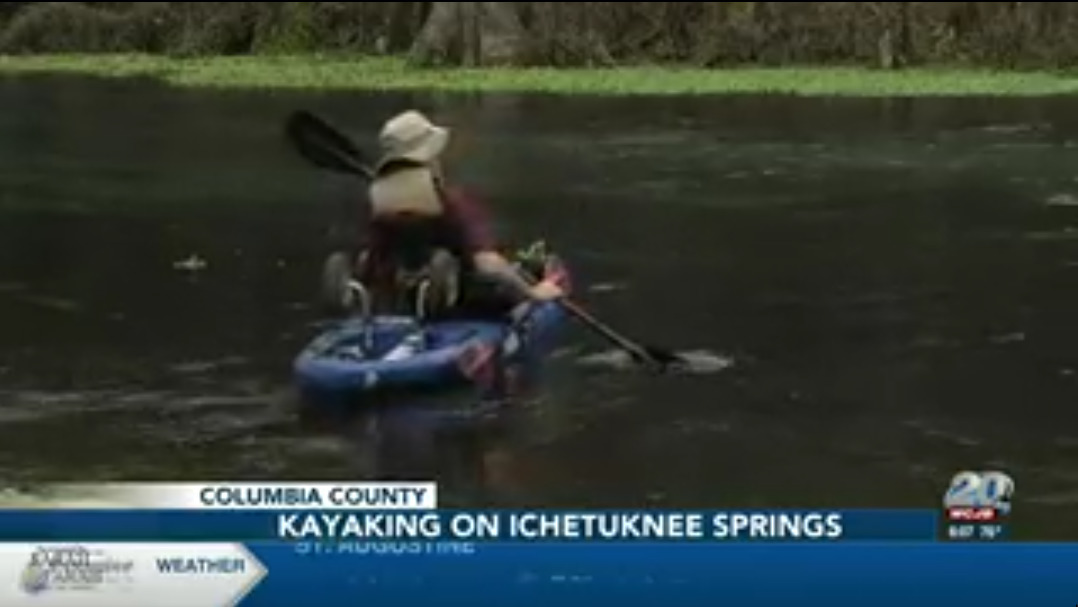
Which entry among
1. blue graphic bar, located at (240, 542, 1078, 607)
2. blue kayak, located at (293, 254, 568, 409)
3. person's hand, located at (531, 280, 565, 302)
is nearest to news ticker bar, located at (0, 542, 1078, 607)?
blue graphic bar, located at (240, 542, 1078, 607)

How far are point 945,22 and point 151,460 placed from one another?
1595 millimetres

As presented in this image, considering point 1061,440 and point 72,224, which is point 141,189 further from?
point 1061,440

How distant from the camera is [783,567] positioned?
3357 millimetres

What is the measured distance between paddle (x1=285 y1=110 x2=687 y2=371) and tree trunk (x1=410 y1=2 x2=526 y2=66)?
0.76 ft

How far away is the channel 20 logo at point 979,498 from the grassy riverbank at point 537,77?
0.69 metres

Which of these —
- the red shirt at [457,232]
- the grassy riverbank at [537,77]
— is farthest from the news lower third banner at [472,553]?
the grassy riverbank at [537,77]

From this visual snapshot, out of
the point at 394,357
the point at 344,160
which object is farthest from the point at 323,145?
the point at 394,357

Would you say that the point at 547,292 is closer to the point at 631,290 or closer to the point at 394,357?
the point at 631,290

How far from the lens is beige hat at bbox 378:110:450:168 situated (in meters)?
3.42

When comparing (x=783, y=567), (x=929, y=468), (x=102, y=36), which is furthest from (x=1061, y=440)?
(x=102, y=36)

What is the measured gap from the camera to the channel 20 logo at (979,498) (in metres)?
3.36

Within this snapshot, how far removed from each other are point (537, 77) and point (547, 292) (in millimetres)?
439

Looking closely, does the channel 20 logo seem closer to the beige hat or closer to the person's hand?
the person's hand

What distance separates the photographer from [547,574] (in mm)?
3365
